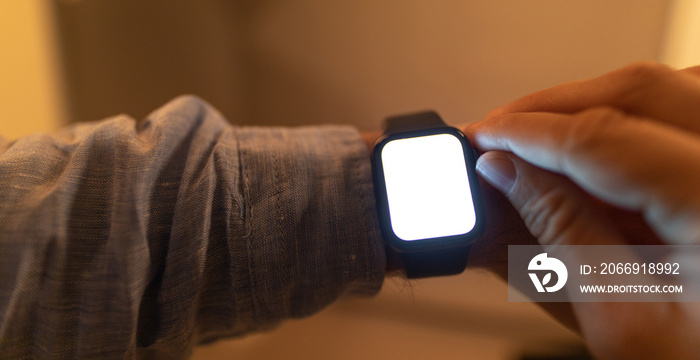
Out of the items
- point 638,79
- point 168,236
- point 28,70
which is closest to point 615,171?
point 638,79

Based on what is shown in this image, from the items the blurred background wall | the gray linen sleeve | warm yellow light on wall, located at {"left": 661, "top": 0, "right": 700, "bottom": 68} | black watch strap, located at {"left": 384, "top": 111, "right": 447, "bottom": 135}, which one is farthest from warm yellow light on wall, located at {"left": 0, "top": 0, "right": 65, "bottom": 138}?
warm yellow light on wall, located at {"left": 661, "top": 0, "right": 700, "bottom": 68}

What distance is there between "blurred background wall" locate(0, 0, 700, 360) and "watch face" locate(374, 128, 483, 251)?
252 mm

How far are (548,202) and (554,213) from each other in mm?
13

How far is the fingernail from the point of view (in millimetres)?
394

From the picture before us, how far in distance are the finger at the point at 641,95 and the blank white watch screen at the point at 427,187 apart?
0.12 metres

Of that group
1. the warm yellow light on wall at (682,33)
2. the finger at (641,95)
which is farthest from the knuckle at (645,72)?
the warm yellow light on wall at (682,33)

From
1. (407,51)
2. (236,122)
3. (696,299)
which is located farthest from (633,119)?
(236,122)

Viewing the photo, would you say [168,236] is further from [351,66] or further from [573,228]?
[351,66]

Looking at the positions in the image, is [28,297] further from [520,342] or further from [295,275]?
[520,342]

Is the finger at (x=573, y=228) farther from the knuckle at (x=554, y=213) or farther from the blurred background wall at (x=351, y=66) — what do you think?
the blurred background wall at (x=351, y=66)

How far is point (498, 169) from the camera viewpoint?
40 centimetres

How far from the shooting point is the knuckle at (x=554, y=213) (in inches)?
14.5

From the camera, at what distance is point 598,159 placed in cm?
32

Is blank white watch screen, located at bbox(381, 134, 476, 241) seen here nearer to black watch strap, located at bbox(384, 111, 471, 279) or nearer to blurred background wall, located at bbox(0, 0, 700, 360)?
black watch strap, located at bbox(384, 111, 471, 279)
